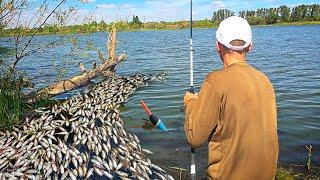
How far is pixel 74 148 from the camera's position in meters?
9.27

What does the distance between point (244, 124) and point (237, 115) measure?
0.36 ft

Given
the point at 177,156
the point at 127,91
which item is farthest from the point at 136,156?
the point at 127,91

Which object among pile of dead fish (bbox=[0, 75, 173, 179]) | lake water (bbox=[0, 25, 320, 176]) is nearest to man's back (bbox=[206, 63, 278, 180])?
Answer: pile of dead fish (bbox=[0, 75, 173, 179])

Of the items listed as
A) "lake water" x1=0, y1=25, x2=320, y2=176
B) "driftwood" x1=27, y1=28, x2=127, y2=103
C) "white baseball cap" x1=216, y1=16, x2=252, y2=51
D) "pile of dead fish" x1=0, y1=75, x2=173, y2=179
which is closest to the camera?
"white baseball cap" x1=216, y1=16, x2=252, y2=51

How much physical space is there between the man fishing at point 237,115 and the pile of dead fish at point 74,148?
4543 millimetres

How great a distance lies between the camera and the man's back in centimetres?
358

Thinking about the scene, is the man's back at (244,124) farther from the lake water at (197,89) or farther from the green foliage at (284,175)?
the lake water at (197,89)

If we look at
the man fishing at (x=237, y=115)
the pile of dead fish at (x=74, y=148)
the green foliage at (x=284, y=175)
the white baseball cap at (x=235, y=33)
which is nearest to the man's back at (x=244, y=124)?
the man fishing at (x=237, y=115)

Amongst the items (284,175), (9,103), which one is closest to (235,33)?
(284,175)

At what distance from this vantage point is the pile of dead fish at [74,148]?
26.6 ft

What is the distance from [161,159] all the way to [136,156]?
108 centimetres

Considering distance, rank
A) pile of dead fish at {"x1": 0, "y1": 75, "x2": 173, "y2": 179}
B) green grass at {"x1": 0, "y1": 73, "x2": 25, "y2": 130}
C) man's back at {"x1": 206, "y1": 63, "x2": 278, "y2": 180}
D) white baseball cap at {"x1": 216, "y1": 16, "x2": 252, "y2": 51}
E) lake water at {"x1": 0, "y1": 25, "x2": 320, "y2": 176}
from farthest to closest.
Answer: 1. green grass at {"x1": 0, "y1": 73, "x2": 25, "y2": 130}
2. lake water at {"x1": 0, "y1": 25, "x2": 320, "y2": 176}
3. pile of dead fish at {"x1": 0, "y1": 75, "x2": 173, "y2": 179}
4. white baseball cap at {"x1": 216, "y1": 16, "x2": 252, "y2": 51}
5. man's back at {"x1": 206, "y1": 63, "x2": 278, "y2": 180}

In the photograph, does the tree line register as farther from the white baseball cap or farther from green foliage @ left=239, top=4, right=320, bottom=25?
the white baseball cap

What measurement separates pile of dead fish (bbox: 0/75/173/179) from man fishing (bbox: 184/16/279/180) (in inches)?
179
